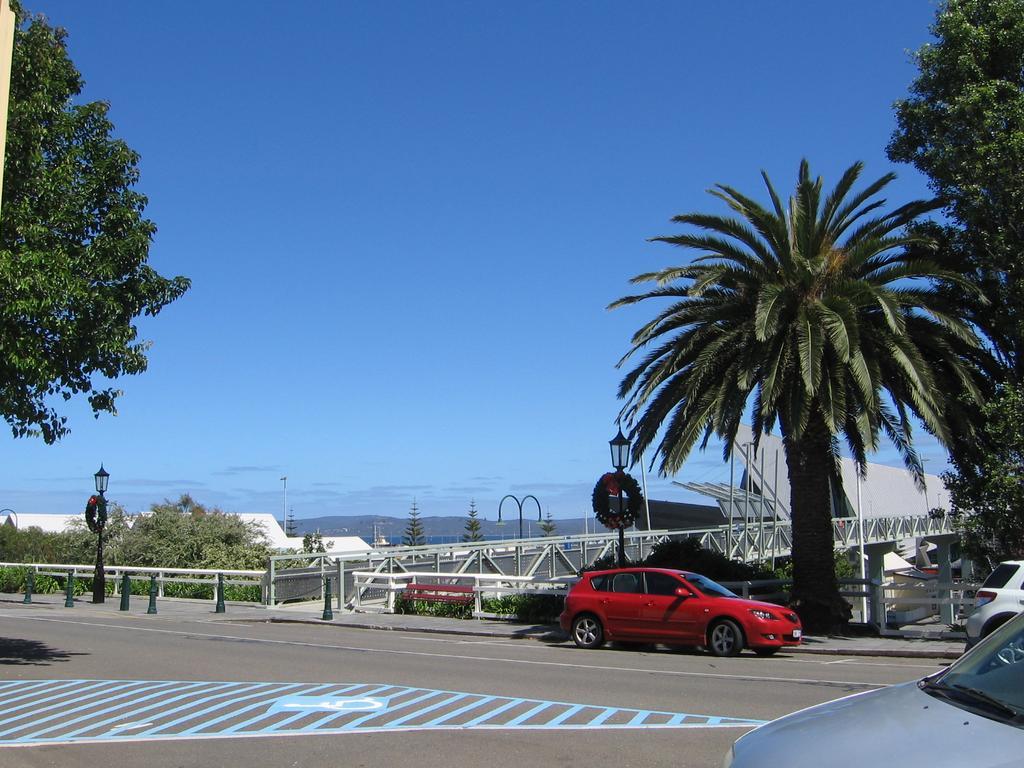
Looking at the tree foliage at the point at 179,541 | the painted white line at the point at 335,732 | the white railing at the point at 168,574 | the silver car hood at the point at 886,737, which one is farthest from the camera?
the tree foliage at the point at 179,541

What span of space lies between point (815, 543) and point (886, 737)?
58.8ft

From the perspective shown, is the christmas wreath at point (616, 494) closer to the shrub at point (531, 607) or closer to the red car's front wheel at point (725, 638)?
the shrub at point (531, 607)

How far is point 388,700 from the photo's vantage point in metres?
12.0

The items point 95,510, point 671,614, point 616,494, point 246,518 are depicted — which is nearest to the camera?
point 671,614

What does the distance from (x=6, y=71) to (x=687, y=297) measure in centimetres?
1644

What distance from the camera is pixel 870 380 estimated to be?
19078 mm

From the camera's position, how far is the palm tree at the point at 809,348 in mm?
19391

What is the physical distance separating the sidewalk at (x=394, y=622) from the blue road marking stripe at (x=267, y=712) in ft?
29.3

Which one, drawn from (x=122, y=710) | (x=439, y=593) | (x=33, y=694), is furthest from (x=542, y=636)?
(x=122, y=710)

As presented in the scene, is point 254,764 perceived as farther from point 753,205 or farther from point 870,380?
point 753,205

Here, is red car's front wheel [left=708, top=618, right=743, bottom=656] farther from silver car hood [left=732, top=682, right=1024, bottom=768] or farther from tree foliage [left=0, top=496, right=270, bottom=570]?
tree foliage [left=0, top=496, right=270, bottom=570]

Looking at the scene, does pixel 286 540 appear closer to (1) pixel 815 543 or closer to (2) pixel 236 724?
(1) pixel 815 543

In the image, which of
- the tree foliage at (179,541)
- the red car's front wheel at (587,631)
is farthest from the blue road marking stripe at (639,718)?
the tree foliage at (179,541)

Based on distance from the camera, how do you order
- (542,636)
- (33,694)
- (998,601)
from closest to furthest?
1. (33,694)
2. (998,601)
3. (542,636)
